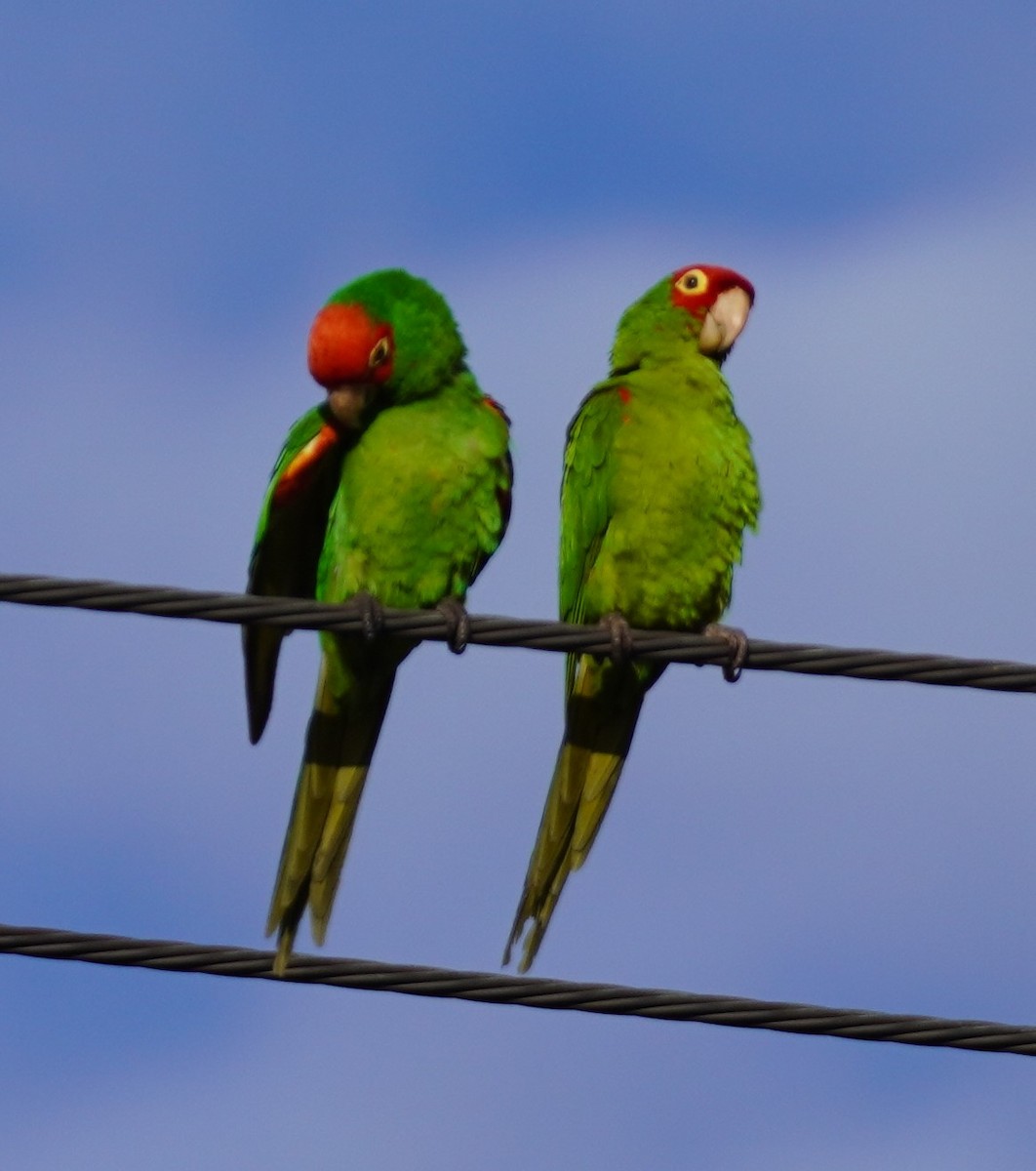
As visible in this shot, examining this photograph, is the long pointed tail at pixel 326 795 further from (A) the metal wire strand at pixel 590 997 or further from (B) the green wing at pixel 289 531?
(A) the metal wire strand at pixel 590 997

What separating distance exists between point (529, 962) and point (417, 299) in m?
2.31

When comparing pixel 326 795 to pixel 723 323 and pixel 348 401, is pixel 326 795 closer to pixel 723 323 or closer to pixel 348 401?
pixel 348 401

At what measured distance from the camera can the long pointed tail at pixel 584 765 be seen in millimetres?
6004

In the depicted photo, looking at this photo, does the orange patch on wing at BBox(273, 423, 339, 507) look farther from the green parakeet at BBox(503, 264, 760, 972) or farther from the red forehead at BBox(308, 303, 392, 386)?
the green parakeet at BBox(503, 264, 760, 972)

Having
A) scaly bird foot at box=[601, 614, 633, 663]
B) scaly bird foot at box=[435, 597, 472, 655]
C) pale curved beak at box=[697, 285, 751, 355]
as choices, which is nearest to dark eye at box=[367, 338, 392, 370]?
scaly bird foot at box=[435, 597, 472, 655]

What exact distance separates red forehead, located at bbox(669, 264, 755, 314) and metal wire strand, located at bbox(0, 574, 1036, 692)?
2333 millimetres

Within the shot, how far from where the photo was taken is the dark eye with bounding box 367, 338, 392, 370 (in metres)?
6.28

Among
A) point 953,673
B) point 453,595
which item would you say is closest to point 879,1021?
point 953,673

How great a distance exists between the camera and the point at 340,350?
6238mm

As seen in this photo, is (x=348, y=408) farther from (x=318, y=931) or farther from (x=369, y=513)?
(x=318, y=931)

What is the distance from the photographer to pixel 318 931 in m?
5.74

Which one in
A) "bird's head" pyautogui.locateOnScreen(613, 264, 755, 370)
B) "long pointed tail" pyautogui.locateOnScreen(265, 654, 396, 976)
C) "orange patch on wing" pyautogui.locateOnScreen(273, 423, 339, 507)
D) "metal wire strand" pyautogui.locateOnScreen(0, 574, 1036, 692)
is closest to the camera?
"metal wire strand" pyautogui.locateOnScreen(0, 574, 1036, 692)

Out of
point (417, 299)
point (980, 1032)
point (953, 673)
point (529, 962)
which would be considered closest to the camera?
point (980, 1032)

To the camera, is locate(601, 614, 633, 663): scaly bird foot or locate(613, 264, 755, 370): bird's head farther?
locate(613, 264, 755, 370): bird's head
